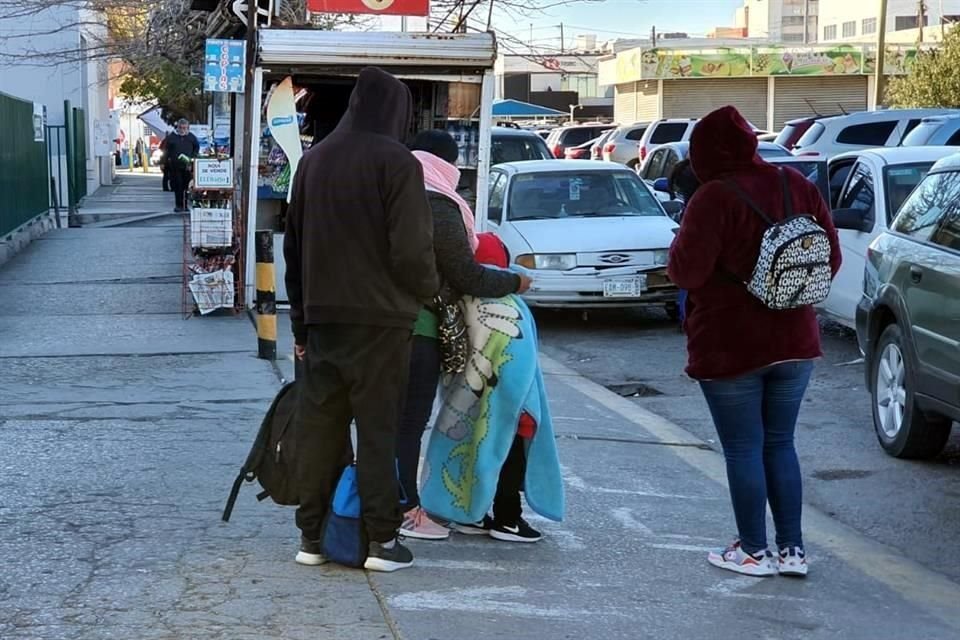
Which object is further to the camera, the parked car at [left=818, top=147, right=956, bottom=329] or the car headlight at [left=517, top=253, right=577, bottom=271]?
the car headlight at [left=517, top=253, right=577, bottom=271]

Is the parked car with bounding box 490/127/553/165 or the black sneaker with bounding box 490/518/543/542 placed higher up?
the parked car with bounding box 490/127/553/165

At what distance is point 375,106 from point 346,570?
5.51ft

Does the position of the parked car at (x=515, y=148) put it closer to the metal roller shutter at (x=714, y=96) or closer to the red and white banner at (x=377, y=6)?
the red and white banner at (x=377, y=6)

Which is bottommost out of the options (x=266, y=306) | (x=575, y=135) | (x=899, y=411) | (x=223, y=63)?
(x=899, y=411)

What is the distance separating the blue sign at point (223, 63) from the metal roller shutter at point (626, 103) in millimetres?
45591

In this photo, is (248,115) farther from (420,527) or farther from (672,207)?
(420,527)

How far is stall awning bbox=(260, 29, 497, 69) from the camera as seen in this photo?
1262 centimetres

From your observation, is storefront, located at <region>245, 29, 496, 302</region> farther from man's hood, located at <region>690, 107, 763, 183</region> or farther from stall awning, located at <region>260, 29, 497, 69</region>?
man's hood, located at <region>690, 107, 763, 183</region>

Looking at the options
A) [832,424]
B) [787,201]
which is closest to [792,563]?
[787,201]

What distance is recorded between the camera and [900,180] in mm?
10977

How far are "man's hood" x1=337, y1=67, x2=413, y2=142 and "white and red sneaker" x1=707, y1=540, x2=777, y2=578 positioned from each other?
6.73ft

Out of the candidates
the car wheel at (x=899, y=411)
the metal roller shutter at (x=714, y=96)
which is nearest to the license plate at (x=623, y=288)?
the car wheel at (x=899, y=411)

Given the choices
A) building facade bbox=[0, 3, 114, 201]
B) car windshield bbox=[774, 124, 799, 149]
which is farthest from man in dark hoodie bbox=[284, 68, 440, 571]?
building facade bbox=[0, 3, 114, 201]

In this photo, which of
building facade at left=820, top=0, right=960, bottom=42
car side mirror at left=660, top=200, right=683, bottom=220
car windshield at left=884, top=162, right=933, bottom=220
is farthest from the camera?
building facade at left=820, top=0, right=960, bottom=42
